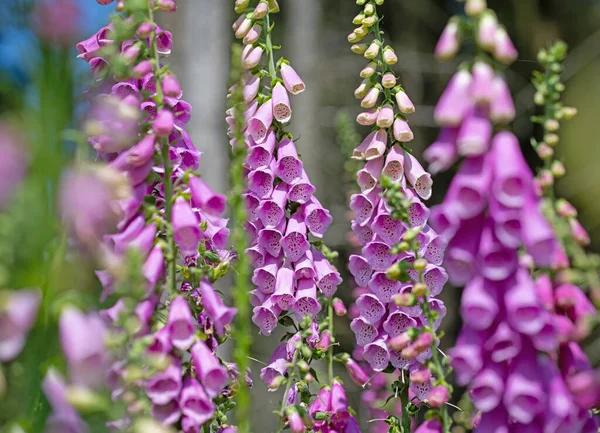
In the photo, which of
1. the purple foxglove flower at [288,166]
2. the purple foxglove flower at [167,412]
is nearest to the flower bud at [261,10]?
the purple foxglove flower at [288,166]

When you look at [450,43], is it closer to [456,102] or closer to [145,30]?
[456,102]

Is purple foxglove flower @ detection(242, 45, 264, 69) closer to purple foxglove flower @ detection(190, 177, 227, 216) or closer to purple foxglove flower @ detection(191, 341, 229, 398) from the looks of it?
purple foxglove flower @ detection(190, 177, 227, 216)

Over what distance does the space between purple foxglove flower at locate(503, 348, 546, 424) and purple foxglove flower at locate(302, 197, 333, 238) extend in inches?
19.1

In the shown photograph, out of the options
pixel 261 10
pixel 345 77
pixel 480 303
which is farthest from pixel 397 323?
pixel 345 77

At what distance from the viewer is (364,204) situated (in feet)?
3.71

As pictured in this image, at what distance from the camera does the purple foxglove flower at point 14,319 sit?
65 cm

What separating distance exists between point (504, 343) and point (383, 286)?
1.20 feet

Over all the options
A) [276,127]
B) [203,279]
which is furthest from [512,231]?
[276,127]

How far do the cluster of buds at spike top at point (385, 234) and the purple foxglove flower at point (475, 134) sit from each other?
11.3 inches

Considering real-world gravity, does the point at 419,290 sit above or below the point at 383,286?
above

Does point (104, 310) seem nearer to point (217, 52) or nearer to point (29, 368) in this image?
point (29, 368)

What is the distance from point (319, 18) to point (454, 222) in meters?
3.31

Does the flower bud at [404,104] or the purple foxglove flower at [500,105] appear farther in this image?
the flower bud at [404,104]

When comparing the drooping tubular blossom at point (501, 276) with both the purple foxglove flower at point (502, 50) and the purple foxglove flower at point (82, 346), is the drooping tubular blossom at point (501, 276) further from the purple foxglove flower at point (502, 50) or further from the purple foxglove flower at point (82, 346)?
the purple foxglove flower at point (82, 346)
